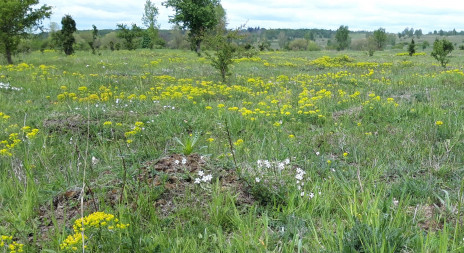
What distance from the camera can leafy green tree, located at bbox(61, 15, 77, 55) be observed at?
954 inches

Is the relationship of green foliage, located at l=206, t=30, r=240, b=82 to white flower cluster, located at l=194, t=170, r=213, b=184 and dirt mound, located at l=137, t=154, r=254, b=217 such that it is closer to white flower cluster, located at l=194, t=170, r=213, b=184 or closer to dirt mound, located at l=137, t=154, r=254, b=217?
dirt mound, located at l=137, t=154, r=254, b=217

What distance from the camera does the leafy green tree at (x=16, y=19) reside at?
47.3 feet

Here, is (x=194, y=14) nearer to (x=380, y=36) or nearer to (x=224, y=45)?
(x=224, y=45)

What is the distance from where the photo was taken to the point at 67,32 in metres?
24.3

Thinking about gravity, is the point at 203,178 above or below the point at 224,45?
below

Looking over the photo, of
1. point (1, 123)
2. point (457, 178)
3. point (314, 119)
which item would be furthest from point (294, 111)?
point (1, 123)

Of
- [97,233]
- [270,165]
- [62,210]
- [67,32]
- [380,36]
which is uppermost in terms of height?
[380,36]

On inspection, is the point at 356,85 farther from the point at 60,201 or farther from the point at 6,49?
the point at 6,49

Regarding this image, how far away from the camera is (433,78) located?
36.7 feet

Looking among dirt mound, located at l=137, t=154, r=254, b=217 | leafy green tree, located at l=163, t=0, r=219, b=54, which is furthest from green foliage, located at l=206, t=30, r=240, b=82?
leafy green tree, located at l=163, t=0, r=219, b=54

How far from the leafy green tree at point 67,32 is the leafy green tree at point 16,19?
8.35 metres

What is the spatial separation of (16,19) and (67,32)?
31.2 feet

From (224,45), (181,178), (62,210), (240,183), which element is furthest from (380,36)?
(62,210)

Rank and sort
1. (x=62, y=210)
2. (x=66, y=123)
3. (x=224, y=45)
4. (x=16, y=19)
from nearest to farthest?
(x=62, y=210) → (x=66, y=123) → (x=224, y=45) → (x=16, y=19)
